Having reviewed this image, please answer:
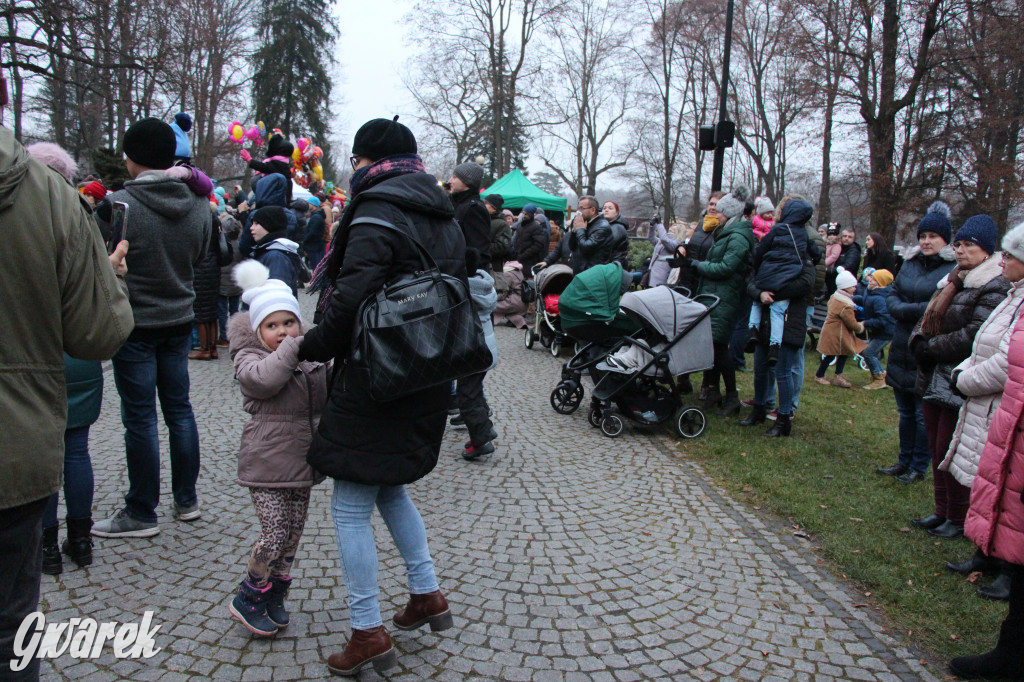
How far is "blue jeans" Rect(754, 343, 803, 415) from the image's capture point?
19.8 ft

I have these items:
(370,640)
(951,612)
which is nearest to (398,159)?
(370,640)

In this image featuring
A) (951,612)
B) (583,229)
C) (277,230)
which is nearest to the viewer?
(951,612)

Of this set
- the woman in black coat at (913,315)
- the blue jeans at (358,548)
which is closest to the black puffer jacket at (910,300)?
the woman in black coat at (913,315)

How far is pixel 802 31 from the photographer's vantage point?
19.5 meters

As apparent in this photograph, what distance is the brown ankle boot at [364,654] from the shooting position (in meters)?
2.57

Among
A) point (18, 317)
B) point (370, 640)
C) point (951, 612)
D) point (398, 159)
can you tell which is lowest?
point (951, 612)

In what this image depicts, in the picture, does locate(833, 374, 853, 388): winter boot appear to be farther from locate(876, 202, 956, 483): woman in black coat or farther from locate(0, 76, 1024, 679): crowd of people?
locate(0, 76, 1024, 679): crowd of people

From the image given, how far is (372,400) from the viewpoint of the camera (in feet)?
8.07

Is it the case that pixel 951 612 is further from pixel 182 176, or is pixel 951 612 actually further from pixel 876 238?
pixel 876 238

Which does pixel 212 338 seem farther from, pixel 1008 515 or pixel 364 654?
pixel 1008 515

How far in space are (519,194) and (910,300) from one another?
14774 mm

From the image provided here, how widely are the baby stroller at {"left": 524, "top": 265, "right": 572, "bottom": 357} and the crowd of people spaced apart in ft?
11.9

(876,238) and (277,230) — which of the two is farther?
→ (876,238)

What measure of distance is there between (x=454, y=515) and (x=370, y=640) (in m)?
1.64
